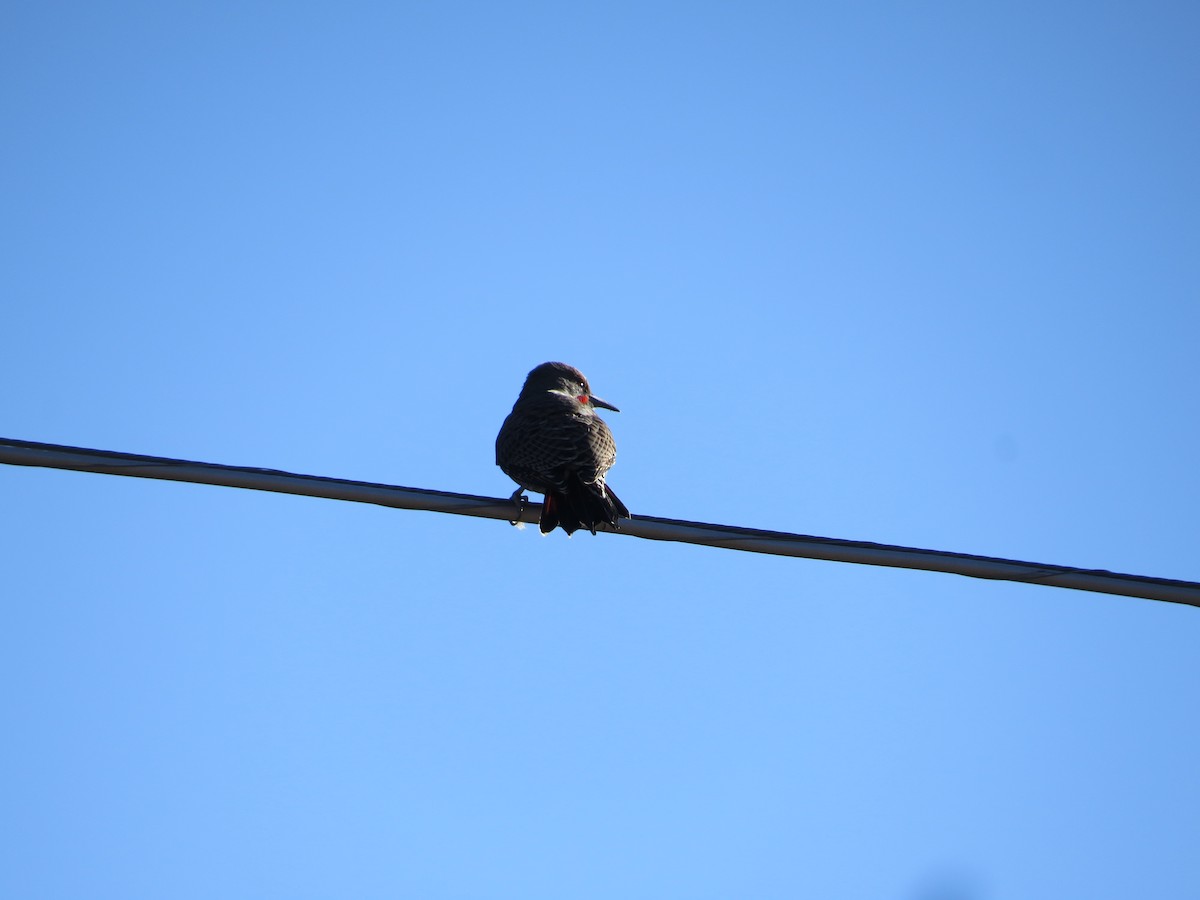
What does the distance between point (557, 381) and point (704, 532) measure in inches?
204

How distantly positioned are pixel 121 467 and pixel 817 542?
276cm

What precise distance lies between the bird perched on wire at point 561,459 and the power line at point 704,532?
1.27 meters

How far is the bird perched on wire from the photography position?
293 inches

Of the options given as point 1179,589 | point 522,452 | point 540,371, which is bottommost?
point 1179,589

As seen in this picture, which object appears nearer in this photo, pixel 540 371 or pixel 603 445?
pixel 603 445

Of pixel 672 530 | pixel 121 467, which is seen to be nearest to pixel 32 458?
pixel 121 467

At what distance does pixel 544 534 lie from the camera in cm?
755

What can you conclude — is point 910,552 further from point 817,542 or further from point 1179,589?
point 1179,589

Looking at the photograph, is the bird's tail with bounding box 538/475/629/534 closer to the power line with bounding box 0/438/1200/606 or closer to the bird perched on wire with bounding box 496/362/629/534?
the bird perched on wire with bounding box 496/362/629/534

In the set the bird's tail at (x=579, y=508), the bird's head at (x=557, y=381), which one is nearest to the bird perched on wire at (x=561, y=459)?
the bird's tail at (x=579, y=508)

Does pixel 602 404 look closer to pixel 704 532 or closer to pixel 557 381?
pixel 557 381

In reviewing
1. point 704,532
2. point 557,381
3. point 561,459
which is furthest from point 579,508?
point 557,381

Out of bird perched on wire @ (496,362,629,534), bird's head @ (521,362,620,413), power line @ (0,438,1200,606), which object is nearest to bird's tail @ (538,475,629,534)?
bird perched on wire @ (496,362,629,534)

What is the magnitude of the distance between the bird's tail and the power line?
4.82 feet
